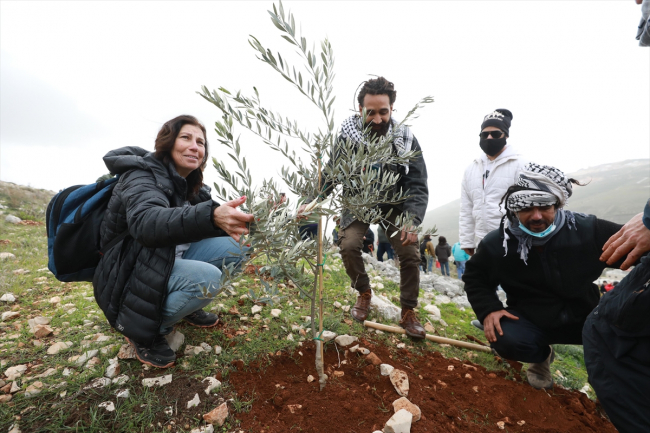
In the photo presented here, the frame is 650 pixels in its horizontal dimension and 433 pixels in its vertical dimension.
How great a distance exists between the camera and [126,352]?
8.29 ft

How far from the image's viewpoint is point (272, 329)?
10.2 feet

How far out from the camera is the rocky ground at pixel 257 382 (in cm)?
193

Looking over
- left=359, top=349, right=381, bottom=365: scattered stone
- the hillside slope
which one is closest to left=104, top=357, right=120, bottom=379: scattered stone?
left=359, top=349, right=381, bottom=365: scattered stone

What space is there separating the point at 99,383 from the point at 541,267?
375cm

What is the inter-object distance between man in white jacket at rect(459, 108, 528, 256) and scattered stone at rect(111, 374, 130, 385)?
4.14m

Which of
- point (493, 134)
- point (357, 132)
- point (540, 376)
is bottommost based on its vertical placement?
point (540, 376)

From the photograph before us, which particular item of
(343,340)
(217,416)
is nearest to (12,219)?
(217,416)

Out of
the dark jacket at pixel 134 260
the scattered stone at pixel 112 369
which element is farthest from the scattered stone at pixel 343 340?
the scattered stone at pixel 112 369

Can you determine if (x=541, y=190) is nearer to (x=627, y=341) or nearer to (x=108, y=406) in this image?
(x=627, y=341)

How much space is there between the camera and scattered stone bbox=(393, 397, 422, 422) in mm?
1972

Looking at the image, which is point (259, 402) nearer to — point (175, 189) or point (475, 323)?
point (175, 189)

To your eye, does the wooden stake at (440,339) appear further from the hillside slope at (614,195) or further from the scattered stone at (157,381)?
the hillside slope at (614,195)

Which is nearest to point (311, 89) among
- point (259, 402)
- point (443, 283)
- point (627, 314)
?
point (259, 402)

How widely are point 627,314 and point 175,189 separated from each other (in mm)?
3296
